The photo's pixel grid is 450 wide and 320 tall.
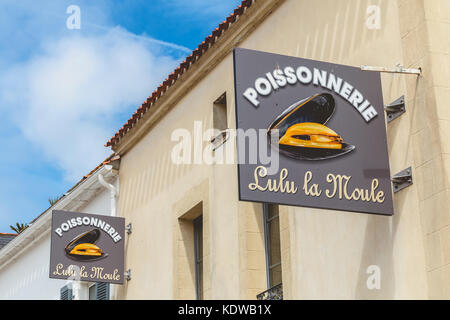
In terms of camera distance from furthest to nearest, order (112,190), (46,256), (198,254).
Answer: (46,256), (112,190), (198,254)

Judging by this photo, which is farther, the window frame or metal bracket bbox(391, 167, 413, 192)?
the window frame

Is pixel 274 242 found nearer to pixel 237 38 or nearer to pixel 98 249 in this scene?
pixel 237 38

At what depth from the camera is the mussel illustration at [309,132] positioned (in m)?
9.34

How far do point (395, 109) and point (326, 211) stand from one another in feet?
5.62

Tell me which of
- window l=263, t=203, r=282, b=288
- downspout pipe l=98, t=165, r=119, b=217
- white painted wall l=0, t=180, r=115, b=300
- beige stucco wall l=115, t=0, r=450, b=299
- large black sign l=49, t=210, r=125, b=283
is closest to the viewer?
beige stucco wall l=115, t=0, r=450, b=299

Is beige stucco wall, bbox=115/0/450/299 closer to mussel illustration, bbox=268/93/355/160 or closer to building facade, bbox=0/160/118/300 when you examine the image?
mussel illustration, bbox=268/93/355/160

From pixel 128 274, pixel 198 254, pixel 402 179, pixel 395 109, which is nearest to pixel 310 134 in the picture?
pixel 402 179

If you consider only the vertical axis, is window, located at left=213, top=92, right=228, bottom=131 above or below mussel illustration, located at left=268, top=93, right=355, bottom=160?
above

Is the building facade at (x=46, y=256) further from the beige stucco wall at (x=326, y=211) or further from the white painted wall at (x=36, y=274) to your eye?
the beige stucco wall at (x=326, y=211)

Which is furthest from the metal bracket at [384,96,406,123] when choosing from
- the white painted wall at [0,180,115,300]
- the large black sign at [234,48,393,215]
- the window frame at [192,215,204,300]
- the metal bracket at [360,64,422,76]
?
the white painted wall at [0,180,115,300]

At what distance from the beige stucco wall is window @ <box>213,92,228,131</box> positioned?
0.45ft

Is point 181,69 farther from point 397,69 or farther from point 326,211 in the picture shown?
point 397,69

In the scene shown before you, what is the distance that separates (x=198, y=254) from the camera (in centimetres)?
1480

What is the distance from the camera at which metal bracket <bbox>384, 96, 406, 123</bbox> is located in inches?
398
